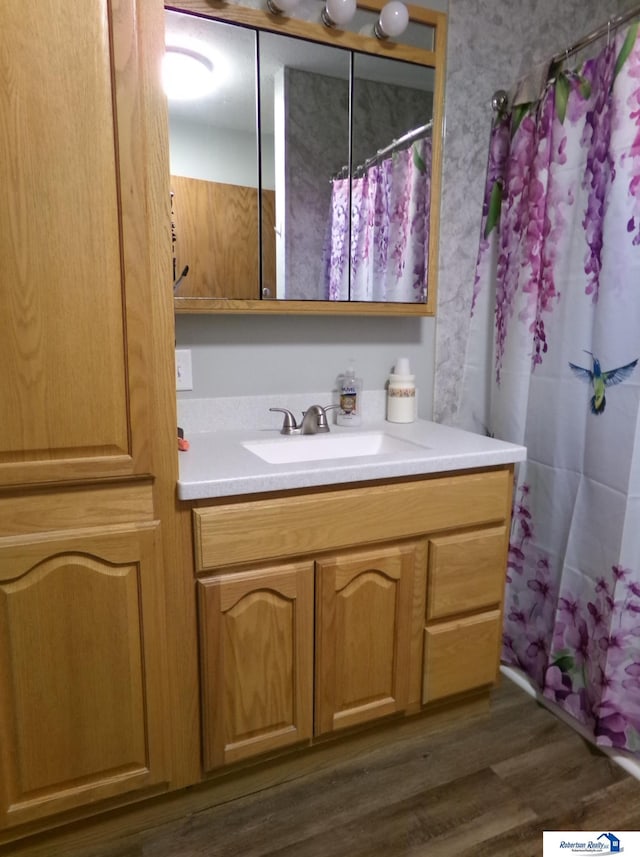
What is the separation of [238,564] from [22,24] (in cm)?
108

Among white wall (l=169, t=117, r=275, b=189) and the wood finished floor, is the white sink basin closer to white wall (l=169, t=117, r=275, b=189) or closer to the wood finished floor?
white wall (l=169, t=117, r=275, b=189)

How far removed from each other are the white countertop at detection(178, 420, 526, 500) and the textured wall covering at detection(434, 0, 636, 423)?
41 cm

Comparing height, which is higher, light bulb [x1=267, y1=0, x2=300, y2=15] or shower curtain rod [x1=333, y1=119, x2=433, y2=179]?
light bulb [x1=267, y1=0, x2=300, y2=15]

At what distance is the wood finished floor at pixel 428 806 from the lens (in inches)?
50.6

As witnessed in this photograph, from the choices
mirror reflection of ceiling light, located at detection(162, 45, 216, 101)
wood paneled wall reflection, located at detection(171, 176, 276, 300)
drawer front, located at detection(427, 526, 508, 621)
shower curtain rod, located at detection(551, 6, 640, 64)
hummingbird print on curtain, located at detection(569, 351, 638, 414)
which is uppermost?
shower curtain rod, located at detection(551, 6, 640, 64)

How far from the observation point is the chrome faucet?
66.2 inches

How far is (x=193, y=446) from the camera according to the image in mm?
1475

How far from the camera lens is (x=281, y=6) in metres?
1.46

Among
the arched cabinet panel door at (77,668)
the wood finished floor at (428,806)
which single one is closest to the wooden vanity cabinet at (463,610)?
the wood finished floor at (428,806)

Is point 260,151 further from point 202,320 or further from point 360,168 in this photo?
point 202,320

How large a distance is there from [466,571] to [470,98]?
1507 millimetres

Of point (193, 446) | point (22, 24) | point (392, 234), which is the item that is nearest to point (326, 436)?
point (193, 446)

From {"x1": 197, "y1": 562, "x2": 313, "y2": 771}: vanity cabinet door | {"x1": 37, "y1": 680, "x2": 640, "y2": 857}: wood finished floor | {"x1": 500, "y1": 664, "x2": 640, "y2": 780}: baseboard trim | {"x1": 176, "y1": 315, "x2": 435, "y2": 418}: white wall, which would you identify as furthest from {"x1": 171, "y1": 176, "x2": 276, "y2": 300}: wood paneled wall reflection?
{"x1": 500, "y1": 664, "x2": 640, "y2": 780}: baseboard trim

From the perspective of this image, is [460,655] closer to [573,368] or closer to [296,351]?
[573,368]
